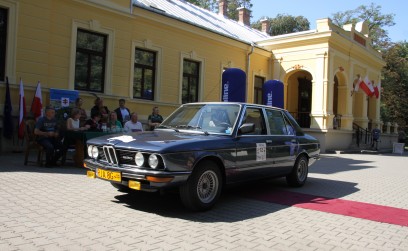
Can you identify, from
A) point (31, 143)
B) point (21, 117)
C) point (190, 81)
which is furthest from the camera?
point (190, 81)

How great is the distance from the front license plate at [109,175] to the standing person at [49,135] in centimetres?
376

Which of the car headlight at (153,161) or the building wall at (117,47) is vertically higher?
the building wall at (117,47)

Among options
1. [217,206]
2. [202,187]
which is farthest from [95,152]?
[217,206]

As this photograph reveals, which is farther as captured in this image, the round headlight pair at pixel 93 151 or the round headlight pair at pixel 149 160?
the round headlight pair at pixel 93 151

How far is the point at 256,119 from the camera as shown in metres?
6.88

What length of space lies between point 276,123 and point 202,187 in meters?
2.69

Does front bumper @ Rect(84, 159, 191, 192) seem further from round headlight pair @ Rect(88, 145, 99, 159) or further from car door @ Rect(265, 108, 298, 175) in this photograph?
car door @ Rect(265, 108, 298, 175)

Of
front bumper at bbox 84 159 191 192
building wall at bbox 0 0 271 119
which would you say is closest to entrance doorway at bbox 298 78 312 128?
building wall at bbox 0 0 271 119

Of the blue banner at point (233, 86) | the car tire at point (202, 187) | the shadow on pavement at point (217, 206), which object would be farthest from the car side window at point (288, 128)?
the blue banner at point (233, 86)

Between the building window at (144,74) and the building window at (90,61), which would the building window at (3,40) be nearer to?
the building window at (90,61)

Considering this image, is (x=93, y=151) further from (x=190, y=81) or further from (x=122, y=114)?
(x=190, y=81)

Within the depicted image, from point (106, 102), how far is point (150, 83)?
2837 millimetres

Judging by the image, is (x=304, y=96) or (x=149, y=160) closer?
(x=149, y=160)

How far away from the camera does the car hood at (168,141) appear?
5008 mm
